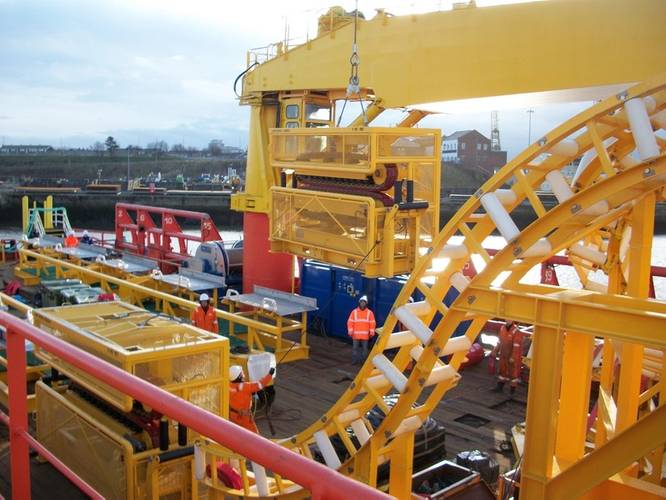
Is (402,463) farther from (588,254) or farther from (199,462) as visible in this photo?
(588,254)

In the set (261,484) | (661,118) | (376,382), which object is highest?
(661,118)

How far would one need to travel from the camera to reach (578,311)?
414 centimetres

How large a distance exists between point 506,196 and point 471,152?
3348 inches

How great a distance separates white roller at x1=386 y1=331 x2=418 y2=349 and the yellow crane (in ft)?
0.04

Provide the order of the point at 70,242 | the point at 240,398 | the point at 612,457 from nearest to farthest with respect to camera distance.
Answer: the point at 612,457, the point at 240,398, the point at 70,242

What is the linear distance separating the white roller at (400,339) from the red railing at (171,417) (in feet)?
10.5

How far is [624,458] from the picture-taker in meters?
3.88

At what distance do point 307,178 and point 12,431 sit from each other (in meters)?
5.50

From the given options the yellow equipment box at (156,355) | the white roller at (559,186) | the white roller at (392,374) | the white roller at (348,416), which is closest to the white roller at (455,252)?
the white roller at (559,186)

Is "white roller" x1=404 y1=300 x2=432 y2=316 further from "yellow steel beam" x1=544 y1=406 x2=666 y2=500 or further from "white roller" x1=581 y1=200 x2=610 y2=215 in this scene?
"yellow steel beam" x1=544 y1=406 x2=666 y2=500

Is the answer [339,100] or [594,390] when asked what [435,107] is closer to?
[339,100]

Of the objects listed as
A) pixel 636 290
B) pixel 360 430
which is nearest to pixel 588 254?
pixel 636 290

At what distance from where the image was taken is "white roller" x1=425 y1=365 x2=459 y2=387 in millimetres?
A: 5630

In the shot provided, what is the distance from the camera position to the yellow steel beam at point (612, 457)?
372 centimetres
